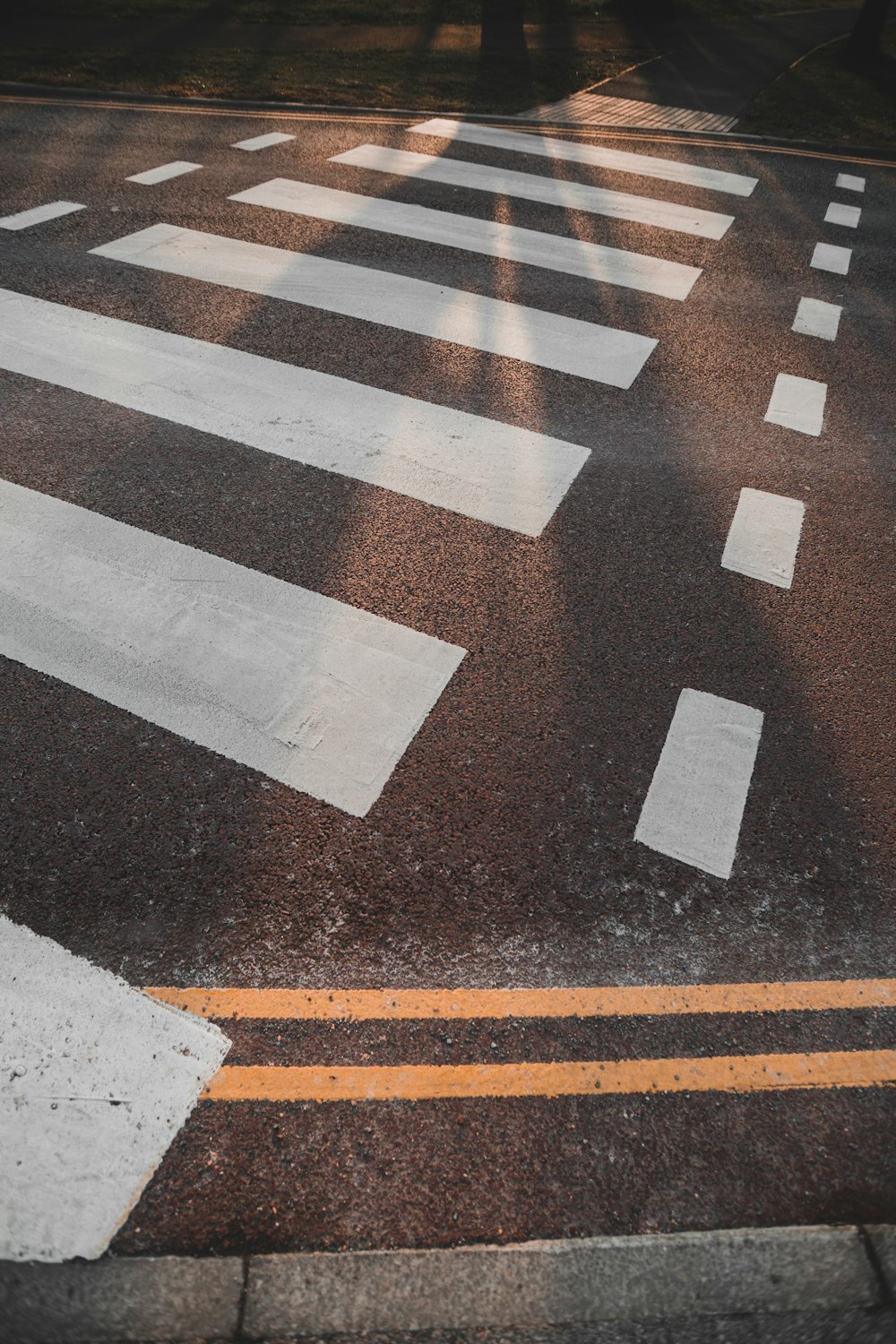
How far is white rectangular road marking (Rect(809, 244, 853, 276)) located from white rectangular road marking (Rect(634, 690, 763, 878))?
6873mm

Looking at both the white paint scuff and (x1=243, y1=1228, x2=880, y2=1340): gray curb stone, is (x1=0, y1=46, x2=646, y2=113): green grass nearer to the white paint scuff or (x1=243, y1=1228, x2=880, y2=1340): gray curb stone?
the white paint scuff

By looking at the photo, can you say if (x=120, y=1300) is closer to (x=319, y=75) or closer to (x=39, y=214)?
(x=39, y=214)

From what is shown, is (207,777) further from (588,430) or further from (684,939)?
(588,430)

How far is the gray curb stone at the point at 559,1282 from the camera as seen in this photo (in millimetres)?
2680

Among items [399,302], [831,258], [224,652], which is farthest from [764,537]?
[831,258]

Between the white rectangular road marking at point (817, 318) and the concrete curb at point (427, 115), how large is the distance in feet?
19.5

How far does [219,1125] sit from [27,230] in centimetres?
863

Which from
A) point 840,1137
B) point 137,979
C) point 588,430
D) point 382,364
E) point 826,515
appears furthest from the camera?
point 382,364

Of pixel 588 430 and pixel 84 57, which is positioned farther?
pixel 84 57

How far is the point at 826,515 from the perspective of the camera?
6.05m

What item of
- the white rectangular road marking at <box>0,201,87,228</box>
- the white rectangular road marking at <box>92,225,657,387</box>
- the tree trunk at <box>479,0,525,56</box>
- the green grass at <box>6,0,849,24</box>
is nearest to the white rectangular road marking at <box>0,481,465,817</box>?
the white rectangular road marking at <box>92,225,657,387</box>

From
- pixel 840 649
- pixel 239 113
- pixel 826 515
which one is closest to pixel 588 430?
pixel 826 515

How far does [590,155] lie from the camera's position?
39.9 ft

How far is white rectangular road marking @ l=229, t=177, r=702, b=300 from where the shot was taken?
29.2 feet
